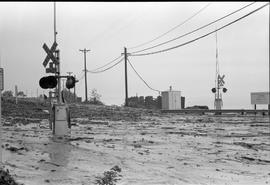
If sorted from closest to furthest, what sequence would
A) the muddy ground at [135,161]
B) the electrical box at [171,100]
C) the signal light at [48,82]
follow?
the muddy ground at [135,161], the signal light at [48,82], the electrical box at [171,100]

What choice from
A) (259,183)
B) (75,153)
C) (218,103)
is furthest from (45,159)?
(218,103)

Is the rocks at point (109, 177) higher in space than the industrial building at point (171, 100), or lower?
lower

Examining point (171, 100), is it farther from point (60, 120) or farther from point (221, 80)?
point (60, 120)

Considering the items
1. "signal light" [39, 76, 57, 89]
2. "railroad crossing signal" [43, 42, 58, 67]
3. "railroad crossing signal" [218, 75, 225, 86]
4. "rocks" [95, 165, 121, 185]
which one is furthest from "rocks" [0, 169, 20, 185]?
"railroad crossing signal" [218, 75, 225, 86]

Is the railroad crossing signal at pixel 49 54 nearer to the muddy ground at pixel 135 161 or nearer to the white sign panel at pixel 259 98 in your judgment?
the muddy ground at pixel 135 161

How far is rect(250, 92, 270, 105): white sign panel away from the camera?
4998cm

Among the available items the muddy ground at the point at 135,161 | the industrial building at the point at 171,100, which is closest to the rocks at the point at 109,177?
the muddy ground at the point at 135,161

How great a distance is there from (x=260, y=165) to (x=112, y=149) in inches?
169

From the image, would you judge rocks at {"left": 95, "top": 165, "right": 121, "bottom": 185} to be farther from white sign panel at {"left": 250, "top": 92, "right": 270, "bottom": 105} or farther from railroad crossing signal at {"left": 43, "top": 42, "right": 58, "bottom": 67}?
white sign panel at {"left": 250, "top": 92, "right": 270, "bottom": 105}

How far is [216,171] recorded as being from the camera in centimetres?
1104

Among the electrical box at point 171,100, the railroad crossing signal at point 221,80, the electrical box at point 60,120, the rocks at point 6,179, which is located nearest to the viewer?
the rocks at point 6,179

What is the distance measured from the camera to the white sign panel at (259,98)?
50.0 m

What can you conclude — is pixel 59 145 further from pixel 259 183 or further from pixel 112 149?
pixel 259 183

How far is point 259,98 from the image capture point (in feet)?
166
